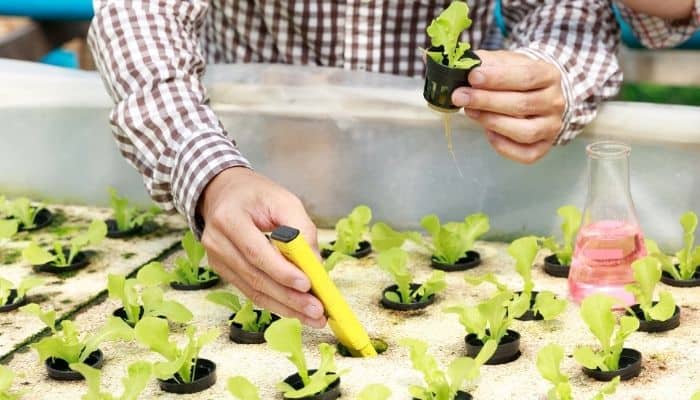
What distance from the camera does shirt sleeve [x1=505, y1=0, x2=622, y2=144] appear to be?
1.29m

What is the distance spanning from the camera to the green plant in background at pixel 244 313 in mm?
1076

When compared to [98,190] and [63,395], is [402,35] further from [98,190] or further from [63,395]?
[63,395]

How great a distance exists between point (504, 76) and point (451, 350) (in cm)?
30

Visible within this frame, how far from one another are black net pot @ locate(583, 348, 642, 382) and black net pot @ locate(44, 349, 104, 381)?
0.43 meters

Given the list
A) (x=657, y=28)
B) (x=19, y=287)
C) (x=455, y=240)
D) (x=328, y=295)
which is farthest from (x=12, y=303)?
(x=657, y=28)

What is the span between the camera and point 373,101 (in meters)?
1.37

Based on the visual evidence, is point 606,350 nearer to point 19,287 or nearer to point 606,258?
point 606,258

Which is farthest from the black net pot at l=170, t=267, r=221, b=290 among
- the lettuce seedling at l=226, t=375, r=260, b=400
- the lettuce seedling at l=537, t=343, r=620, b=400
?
the lettuce seedling at l=537, t=343, r=620, b=400

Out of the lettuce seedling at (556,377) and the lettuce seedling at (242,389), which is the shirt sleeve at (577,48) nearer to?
the lettuce seedling at (556,377)

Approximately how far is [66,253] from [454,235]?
17.7 inches

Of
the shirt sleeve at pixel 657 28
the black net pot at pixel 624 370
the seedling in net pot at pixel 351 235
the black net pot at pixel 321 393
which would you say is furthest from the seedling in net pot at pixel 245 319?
the shirt sleeve at pixel 657 28

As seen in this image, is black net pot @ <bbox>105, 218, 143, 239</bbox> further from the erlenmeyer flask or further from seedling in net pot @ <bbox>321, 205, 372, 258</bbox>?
the erlenmeyer flask

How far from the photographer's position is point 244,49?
1.63 metres

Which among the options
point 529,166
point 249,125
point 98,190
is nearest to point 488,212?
point 529,166
